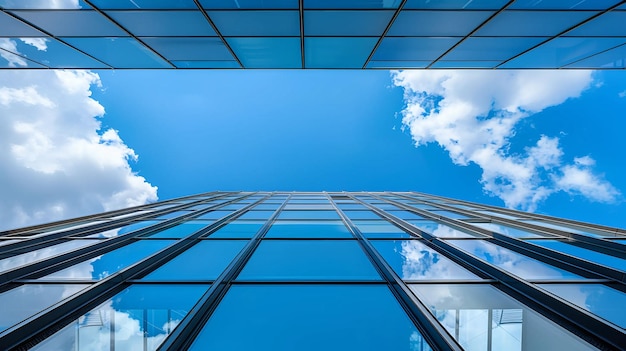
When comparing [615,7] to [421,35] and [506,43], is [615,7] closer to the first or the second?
[506,43]

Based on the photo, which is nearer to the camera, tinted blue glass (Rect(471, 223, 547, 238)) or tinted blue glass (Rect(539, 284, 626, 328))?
tinted blue glass (Rect(539, 284, 626, 328))

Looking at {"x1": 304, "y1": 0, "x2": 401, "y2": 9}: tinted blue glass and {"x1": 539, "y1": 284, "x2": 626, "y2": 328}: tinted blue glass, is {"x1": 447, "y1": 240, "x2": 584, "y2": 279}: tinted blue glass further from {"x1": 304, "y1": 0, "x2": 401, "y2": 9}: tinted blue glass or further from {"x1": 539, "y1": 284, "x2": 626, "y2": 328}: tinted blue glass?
{"x1": 304, "y1": 0, "x2": 401, "y2": 9}: tinted blue glass

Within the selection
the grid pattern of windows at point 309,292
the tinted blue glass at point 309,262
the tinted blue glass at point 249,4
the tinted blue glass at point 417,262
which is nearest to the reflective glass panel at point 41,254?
the grid pattern of windows at point 309,292

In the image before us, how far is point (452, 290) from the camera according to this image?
13.5 ft

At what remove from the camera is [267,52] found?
8.77 m

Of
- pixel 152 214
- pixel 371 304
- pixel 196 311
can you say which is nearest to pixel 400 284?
pixel 371 304

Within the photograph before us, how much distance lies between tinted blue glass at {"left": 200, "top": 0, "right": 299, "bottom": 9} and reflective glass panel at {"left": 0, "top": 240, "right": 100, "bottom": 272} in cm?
561

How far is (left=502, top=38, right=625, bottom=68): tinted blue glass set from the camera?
25.7 feet

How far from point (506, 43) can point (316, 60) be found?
535 centimetres

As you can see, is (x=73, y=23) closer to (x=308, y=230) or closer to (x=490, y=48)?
(x=308, y=230)

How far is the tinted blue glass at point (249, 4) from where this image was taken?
6516 millimetres

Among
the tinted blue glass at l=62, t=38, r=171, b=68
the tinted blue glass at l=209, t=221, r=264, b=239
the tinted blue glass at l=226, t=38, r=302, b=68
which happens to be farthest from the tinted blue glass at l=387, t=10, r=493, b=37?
the tinted blue glass at l=62, t=38, r=171, b=68

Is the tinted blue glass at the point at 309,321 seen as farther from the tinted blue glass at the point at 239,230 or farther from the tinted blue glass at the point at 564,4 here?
the tinted blue glass at the point at 564,4

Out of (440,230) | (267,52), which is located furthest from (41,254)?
(440,230)
